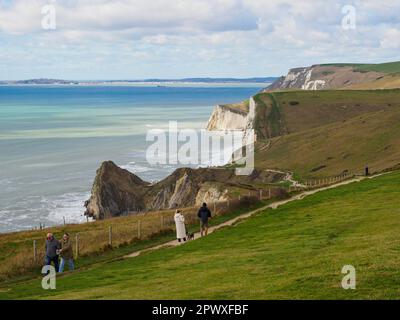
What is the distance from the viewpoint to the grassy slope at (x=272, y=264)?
16938 millimetres

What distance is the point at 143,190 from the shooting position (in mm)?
84750

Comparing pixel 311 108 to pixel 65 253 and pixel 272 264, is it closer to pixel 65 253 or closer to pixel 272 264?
pixel 65 253

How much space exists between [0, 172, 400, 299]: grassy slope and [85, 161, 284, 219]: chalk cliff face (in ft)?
130

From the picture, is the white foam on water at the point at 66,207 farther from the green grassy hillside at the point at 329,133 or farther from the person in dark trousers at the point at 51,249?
the person in dark trousers at the point at 51,249

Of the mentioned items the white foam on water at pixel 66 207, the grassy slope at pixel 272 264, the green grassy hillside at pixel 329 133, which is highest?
the green grassy hillside at pixel 329 133

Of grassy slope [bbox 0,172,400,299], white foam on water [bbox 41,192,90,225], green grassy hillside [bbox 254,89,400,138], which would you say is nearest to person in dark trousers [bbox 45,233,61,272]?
grassy slope [bbox 0,172,400,299]

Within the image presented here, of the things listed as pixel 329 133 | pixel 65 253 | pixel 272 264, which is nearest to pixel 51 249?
pixel 65 253

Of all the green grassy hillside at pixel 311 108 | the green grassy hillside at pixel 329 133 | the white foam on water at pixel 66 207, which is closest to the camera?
the white foam on water at pixel 66 207

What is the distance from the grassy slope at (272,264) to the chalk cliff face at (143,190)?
3969 cm

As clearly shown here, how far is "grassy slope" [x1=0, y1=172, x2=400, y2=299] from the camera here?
16938mm

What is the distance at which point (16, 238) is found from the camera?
4416cm

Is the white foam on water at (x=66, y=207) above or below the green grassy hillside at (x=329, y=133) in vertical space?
below

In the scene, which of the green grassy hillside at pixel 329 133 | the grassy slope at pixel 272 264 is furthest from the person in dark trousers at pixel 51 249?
the green grassy hillside at pixel 329 133

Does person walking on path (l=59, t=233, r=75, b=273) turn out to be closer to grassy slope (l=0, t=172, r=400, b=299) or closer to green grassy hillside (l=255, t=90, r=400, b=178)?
grassy slope (l=0, t=172, r=400, b=299)
